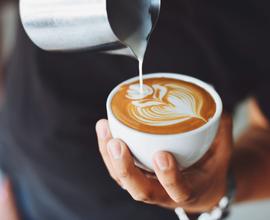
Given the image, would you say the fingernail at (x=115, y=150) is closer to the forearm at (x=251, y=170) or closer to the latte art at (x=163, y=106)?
the latte art at (x=163, y=106)

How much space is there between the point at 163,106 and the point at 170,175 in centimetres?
9

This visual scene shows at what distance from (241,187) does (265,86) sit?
26 centimetres

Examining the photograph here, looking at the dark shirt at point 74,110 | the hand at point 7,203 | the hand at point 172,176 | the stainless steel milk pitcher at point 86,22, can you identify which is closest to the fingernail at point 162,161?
the hand at point 172,176

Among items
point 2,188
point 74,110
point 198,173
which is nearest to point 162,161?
point 198,173

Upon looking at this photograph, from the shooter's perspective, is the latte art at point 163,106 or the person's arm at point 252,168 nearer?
the latte art at point 163,106

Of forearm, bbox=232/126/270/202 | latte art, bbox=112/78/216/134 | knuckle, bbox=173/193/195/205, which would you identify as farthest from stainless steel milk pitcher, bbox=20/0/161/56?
forearm, bbox=232/126/270/202

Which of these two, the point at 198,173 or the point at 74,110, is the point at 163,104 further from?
the point at 74,110

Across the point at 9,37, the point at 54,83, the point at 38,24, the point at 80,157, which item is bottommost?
the point at 9,37

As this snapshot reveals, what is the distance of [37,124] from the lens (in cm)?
72

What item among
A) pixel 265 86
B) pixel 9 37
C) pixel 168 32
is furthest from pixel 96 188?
pixel 9 37

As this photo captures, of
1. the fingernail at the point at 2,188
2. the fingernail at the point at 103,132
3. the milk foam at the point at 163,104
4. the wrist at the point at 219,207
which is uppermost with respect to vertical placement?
the milk foam at the point at 163,104

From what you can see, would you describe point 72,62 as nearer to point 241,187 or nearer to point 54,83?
point 54,83

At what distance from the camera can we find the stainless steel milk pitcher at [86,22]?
365 mm

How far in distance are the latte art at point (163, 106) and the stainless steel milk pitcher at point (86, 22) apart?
51 mm
